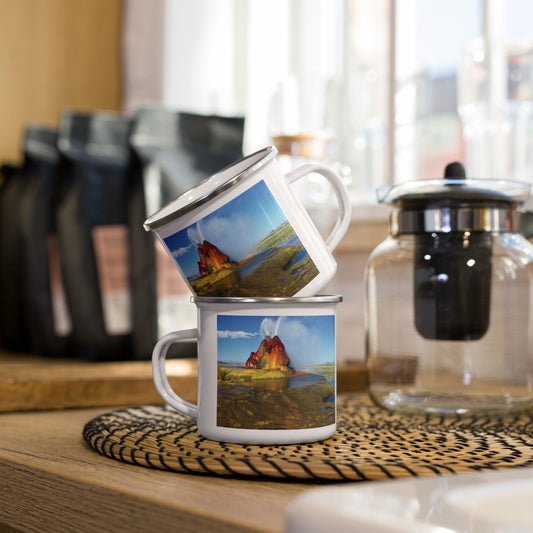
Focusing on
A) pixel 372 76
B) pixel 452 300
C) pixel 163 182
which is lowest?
pixel 452 300

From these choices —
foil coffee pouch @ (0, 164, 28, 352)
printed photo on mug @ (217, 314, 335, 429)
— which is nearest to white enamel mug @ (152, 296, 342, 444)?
printed photo on mug @ (217, 314, 335, 429)

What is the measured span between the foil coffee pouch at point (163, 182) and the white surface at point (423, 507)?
30.9 inches

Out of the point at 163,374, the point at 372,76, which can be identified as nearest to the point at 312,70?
the point at 372,76

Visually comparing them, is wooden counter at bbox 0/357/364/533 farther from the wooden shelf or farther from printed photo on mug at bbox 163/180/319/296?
printed photo on mug at bbox 163/180/319/296

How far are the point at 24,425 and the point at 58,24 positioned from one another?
1133 mm

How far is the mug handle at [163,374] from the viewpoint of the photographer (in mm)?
555

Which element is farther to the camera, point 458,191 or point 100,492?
point 458,191

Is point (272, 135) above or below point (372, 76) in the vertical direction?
below

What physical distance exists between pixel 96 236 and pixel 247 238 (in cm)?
71

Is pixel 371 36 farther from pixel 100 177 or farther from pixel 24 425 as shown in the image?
pixel 24 425

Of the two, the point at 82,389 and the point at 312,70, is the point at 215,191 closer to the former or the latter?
the point at 82,389

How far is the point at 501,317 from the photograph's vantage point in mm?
701

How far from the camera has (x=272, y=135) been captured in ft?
3.95

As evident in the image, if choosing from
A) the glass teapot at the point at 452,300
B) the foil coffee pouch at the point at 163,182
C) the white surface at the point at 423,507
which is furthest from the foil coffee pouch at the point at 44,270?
the white surface at the point at 423,507
